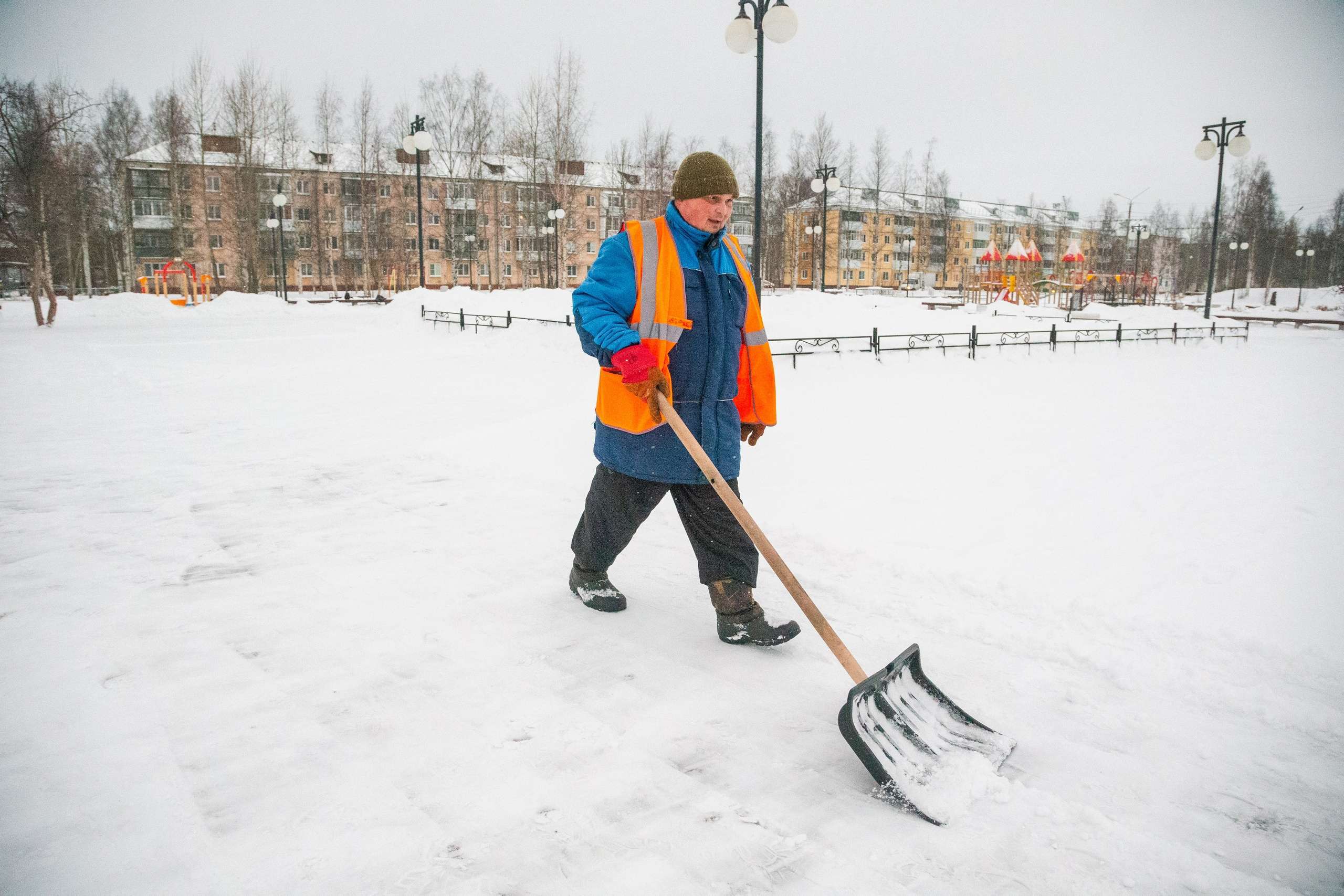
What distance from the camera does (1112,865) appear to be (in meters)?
1.76

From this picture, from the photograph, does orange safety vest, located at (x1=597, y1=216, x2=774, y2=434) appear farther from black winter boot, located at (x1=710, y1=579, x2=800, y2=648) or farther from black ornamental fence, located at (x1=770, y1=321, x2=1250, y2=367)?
black ornamental fence, located at (x1=770, y1=321, x2=1250, y2=367)

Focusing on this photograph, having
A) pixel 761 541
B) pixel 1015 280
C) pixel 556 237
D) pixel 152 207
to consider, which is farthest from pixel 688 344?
pixel 152 207

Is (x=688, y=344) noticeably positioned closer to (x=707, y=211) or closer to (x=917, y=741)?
(x=707, y=211)

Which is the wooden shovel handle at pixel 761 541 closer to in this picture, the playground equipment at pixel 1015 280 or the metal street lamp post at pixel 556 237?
the metal street lamp post at pixel 556 237

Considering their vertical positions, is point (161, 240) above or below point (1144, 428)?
above

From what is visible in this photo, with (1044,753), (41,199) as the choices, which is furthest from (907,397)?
(41,199)

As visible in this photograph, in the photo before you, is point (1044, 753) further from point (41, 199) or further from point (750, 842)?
point (41, 199)

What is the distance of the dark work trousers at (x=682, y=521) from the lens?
2.78m

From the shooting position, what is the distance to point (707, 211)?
274 centimetres

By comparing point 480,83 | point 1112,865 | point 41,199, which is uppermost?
point 480,83

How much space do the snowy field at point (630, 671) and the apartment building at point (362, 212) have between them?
29882 mm

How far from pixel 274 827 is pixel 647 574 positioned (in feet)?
6.60

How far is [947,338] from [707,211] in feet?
54.0

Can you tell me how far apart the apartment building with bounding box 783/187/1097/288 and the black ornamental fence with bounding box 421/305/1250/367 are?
38.4 metres
